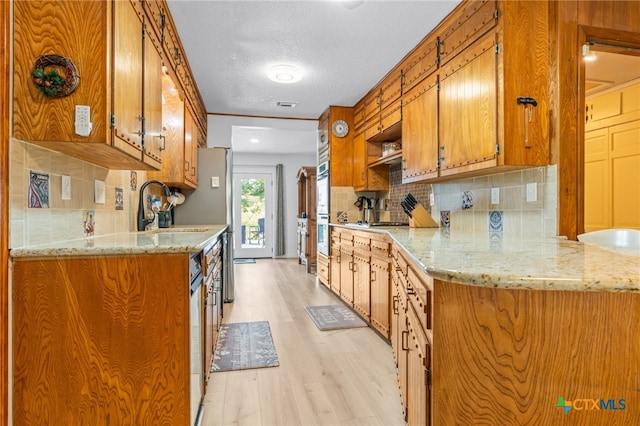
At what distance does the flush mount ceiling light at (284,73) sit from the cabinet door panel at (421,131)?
3.57 feet

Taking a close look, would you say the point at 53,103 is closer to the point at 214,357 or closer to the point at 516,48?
the point at 214,357

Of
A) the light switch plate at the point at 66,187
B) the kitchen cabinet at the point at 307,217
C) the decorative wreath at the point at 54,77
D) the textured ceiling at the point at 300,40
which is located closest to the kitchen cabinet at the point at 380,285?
the textured ceiling at the point at 300,40

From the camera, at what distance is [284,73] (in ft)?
11.5

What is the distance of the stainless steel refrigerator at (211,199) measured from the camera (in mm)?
4066

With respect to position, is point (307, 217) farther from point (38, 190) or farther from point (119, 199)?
point (38, 190)

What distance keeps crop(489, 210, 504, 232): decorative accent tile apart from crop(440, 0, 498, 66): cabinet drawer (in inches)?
44.9

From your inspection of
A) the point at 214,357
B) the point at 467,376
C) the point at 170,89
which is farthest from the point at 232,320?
the point at 467,376

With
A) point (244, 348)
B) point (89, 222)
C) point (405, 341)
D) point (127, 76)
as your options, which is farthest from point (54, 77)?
point (244, 348)

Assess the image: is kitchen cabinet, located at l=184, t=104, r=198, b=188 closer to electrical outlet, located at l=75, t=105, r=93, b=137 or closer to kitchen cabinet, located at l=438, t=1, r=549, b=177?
electrical outlet, located at l=75, t=105, r=93, b=137

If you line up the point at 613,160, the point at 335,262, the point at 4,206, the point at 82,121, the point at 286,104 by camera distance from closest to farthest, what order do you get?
the point at 4,206 → the point at 82,121 → the point at 613,160 → the point at 335,262 → the point at 286,104

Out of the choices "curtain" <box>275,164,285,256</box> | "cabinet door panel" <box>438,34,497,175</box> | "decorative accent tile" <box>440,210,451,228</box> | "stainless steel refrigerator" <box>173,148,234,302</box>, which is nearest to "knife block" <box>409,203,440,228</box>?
"decorative accent tile" <box>440,210,451,228</box>

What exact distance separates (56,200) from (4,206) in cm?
35

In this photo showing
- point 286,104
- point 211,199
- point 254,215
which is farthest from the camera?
point 254,215

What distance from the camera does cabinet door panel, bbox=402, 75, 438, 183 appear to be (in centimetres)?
277
